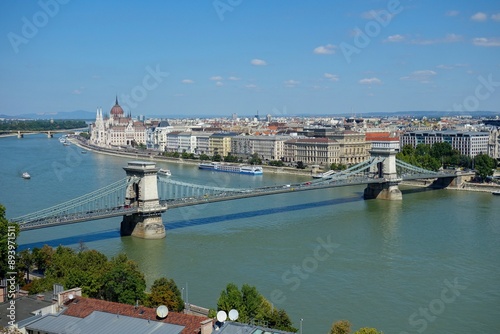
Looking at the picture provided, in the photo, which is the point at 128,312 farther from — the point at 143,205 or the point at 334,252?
the point at 143,205

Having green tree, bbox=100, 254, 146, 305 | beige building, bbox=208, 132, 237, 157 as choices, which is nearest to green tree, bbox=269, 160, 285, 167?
beige building, bbox=208, 132, 237, 157

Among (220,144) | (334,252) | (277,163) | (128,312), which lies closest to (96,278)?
(128,312)

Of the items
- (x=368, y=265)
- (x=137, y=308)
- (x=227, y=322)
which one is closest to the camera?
(x=227, y=322)

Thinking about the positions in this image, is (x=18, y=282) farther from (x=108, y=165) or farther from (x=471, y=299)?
(x=108, y=165)

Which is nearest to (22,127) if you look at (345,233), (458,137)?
(458,137)

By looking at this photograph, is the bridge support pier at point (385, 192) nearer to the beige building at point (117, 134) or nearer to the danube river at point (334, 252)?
the danube river at point (334, 252)

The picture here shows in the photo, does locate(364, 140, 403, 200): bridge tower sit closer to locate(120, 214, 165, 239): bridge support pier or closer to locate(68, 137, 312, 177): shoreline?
locate(68, 137, 312, 177): shoreline

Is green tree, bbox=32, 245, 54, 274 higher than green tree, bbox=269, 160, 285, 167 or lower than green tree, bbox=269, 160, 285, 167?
higher
